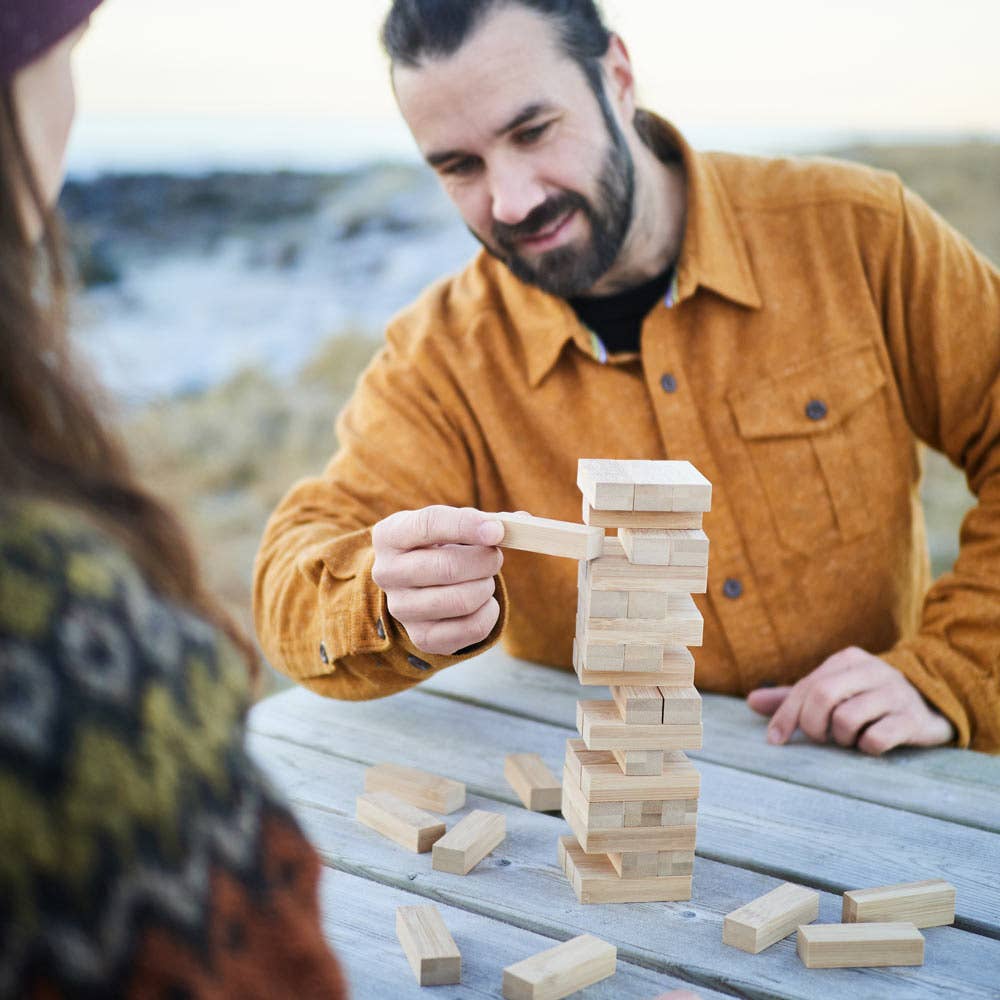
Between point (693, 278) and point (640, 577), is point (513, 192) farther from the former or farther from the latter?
point (640, 577)

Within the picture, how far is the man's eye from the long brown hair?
4.26 feet

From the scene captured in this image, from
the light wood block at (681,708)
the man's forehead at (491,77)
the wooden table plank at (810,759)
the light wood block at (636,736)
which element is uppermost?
the man's forehead at (491,77)

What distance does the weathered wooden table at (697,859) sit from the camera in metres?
1.21

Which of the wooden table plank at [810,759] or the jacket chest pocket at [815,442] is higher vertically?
the jacket chest pocket at [815,442]

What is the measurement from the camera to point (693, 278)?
2.16 m

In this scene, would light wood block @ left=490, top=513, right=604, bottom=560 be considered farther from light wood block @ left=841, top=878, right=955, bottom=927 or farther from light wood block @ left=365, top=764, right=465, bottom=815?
light wood block @ left=841, top=878, right=955, bottom=927

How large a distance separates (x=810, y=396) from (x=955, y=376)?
292 millimetres

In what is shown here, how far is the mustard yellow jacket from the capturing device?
7.01ft

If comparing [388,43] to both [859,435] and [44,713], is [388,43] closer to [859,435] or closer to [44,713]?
[859,435]

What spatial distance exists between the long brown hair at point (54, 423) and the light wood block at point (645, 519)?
54cm

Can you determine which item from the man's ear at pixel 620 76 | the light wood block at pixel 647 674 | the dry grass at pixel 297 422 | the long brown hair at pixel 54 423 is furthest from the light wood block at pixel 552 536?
the dry grass at pixel 297 422

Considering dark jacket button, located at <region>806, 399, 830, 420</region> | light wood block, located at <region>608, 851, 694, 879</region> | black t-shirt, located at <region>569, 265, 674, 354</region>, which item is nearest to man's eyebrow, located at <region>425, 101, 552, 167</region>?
black t-shirt, located at <region>569, 265, 674, 354</region>

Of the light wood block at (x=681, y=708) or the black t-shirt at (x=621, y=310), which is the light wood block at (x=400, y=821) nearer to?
the light wood block at (x=681, y=708)

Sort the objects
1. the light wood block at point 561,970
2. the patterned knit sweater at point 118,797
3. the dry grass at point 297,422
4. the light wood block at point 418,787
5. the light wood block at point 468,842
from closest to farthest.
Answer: the patterned knit sweater at point 118,797 < the light wood block at point 561,970 < the light wood block at point 468,842 < the light wood block at point 418,787 < the dry grass at point 297,422
